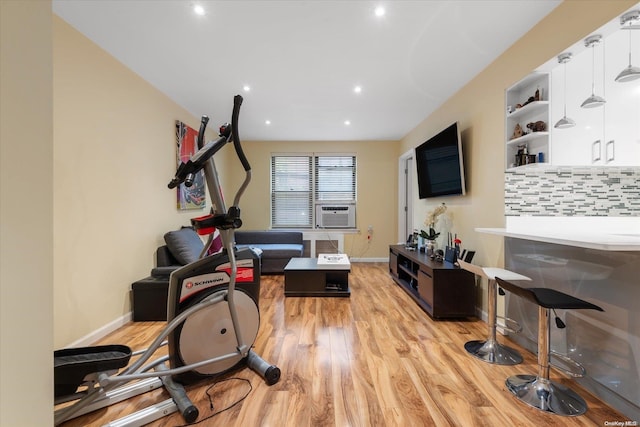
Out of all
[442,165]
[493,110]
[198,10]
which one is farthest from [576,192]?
[198,10]

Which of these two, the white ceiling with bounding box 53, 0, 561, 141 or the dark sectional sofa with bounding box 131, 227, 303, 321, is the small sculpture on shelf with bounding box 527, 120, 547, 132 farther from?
Result: the dark sectional sofa with bounding box 131, 227, 303, 321

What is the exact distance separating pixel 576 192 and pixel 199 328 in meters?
3.14

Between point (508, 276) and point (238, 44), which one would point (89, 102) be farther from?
point (508, 276)

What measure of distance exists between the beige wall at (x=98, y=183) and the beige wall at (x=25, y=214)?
4.78ft

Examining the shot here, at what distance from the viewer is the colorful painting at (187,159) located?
3.59 metres

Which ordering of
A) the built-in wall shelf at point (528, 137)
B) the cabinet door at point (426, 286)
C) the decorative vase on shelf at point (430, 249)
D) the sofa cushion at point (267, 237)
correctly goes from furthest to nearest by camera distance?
1. the sofa cushion at point (267, 237)
2. the decorative vase on shelf at point (430, 249)
3. the cabinet door at point (426, 286)
4. the built-in wall shelf at point (528, 137)

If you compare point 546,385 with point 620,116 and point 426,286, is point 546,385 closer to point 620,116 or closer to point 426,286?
point 426,286

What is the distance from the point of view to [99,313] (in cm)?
229

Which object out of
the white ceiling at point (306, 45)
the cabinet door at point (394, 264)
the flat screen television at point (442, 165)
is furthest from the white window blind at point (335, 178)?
the white ceiling at point (306, 45)

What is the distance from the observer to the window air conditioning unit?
557 centimetres

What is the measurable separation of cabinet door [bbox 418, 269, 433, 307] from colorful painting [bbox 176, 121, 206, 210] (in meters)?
3.06

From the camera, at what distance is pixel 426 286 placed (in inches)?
113

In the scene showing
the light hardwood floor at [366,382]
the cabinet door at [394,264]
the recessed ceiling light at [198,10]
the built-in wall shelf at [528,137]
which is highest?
the recessed ceiling light at [198,10]

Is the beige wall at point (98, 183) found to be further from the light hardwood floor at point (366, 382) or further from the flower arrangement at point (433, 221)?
the flower arrangement at point (433, 221)
